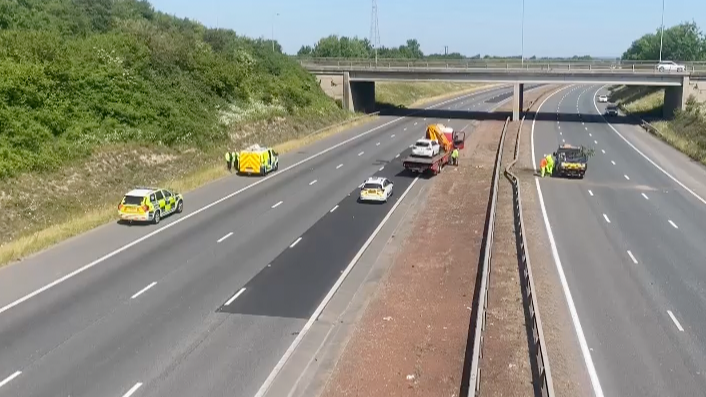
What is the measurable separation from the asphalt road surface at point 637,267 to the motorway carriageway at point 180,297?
881 cm

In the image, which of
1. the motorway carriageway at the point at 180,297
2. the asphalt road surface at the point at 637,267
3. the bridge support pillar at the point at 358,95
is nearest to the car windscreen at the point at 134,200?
the motorway carriageway at the point at 180,297

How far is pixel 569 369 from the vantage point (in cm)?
1806

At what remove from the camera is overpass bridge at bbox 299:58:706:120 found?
74.9 metres

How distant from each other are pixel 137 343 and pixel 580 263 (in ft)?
55.4

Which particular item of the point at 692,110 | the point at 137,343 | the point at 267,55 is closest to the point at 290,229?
the point at 137,343

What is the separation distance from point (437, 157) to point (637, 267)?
2336 cm

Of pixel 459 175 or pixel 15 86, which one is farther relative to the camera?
pixel 459 175

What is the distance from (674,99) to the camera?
3056 inches

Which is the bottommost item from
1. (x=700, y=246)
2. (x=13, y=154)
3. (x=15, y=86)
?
(x=700, y=246)

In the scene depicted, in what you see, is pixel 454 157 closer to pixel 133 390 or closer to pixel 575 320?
pixel 575 320

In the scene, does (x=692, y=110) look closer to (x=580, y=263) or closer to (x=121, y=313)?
(x=580, y=263)

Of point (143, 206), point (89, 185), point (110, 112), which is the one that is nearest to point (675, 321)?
point (143, 206)

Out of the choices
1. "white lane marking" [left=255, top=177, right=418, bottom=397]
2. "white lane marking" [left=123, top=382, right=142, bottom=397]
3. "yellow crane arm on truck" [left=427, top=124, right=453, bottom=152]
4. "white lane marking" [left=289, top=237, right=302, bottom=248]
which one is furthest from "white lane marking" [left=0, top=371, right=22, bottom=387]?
"yellow crane arm on truck" [left=427, top=124, right=453, bottom=152]

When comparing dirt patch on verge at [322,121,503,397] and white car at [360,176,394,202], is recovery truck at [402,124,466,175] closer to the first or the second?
white car at [360,176,394,202]
